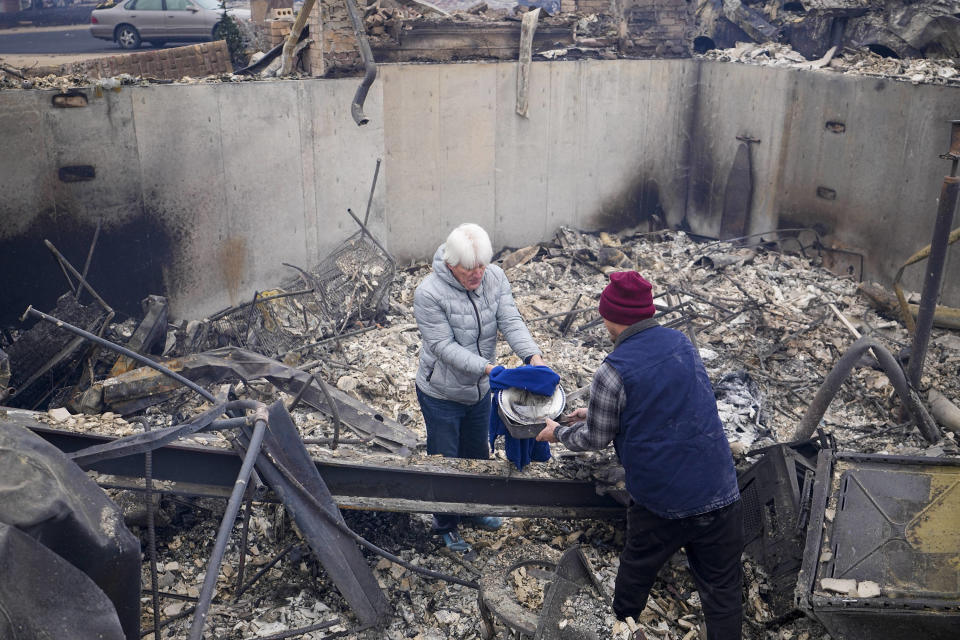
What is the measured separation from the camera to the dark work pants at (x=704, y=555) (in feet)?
10.2

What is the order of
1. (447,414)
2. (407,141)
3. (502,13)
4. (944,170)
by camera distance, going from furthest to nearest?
(502,13) < (407,141) < (944,170) < (447,414)

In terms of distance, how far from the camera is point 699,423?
9.91ft

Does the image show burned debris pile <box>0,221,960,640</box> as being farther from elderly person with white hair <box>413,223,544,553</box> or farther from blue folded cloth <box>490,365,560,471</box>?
elderly person with white hair <box>413,223,544,553</box>

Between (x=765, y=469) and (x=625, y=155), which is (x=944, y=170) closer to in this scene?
(x=625, y=155)

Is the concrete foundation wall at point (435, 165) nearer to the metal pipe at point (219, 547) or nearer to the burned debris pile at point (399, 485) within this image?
the burned debris pile at point (399, 485)

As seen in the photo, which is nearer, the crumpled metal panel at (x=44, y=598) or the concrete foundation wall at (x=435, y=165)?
the crumpled metal panel at (x=44, y=598)

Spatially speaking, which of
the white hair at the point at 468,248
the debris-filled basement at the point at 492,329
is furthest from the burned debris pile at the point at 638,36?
the white hair at the point at 468,248

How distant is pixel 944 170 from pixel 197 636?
7506mm

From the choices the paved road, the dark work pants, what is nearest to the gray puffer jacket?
the dark work pants

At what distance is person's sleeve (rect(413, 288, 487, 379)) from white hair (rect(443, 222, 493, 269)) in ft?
0.80

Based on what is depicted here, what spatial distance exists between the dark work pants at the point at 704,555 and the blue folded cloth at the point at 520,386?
66cm

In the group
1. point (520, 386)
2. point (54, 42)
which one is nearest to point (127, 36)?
point (54, 42)

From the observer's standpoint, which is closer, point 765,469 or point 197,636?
point 197,636

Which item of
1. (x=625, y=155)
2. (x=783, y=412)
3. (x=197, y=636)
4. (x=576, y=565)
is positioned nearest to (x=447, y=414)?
(x=576, y=565)
